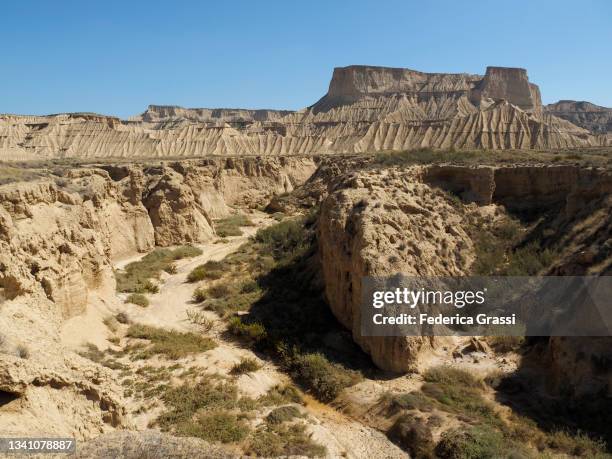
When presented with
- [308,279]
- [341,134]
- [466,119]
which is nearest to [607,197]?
[308,279]

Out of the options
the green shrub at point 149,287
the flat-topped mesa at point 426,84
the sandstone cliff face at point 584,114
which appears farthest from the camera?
the sandstone cliff face at point 584,114

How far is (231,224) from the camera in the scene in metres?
34.6

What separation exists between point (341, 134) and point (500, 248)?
67.7 m

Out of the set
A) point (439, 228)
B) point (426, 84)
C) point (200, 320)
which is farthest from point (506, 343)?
point (426, 84)

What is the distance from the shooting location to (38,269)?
42.7ft

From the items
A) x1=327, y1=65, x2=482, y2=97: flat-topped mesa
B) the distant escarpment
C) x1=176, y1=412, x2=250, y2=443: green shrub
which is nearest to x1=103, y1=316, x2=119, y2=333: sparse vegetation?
x1=176, y1=412, x2=250, y2=443: green shrub

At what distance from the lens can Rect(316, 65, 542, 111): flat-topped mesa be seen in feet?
336

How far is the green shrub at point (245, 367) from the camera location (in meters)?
13.3

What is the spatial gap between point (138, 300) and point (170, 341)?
13.5 feet

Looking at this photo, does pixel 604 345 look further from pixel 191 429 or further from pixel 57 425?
pixel 57 425

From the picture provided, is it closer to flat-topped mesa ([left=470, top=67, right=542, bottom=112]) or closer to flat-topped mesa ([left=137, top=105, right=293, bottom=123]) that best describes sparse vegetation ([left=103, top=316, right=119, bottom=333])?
flat-topped mesa ([left=470, top=67, right=542, bottom=112])

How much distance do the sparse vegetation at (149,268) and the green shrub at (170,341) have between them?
446 cm

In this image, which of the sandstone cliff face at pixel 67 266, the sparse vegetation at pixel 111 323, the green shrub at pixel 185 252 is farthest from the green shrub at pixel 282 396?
the green shrub at pixel 185 252

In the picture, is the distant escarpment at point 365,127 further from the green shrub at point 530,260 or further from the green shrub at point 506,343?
the green shrub at point 506,343
